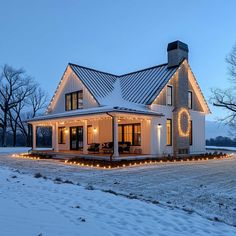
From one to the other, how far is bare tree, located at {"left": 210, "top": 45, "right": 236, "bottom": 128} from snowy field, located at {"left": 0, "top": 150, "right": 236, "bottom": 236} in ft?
73.3

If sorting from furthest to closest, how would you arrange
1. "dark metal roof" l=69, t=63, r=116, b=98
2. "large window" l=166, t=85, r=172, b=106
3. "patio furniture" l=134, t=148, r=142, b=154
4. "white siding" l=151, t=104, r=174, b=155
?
"dark metal roof" l=69, t=63, r=116, b=98 → "large window" l=166, t=85, r=172, b=106 → "white siding" l=151, t=104, r=174, b=155 → "patio furniture" l=134, t=148, r=142, b=154

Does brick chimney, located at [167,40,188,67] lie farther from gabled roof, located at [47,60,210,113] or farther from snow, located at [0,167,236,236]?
snow, located at [0,167,236,236]

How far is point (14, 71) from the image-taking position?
45.6 meters

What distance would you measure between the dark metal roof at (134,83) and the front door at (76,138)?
355 cm

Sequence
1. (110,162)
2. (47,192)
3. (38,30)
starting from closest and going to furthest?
1. (47,192)
2. (110,162)
3. (38,30)

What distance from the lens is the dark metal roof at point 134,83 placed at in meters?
20.2

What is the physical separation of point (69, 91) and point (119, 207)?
1726 centimetres

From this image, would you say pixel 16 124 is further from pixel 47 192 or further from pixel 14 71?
pixel 47 192

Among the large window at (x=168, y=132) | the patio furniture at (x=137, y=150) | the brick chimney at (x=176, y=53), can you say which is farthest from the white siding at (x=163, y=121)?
the brick chimney at (x=176, y=53)

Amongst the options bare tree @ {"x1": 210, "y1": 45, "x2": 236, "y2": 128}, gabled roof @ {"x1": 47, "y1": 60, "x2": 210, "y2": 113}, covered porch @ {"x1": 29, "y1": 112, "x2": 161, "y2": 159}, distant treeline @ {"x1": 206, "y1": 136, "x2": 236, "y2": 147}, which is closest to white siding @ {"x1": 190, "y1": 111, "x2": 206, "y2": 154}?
gabled roof @ {"x1": 47, "y1": 60, "x2": 210, "y2": 113}

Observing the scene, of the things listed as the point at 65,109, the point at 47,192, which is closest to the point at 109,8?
the point at 65,109

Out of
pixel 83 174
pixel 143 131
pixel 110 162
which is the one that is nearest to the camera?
pixel 83 174

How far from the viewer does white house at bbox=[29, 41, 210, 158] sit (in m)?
19.0

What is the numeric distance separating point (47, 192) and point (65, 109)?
1586cm
